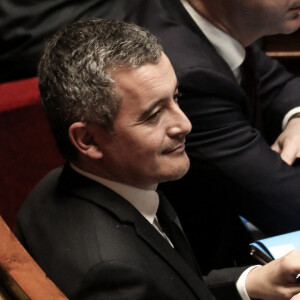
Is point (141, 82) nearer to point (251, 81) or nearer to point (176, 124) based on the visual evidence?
point (176, 124)

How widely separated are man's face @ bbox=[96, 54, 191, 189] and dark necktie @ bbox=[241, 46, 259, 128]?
592 millimetres

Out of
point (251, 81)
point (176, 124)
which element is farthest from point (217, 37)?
point (176, 124)

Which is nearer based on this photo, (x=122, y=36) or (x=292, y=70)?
(x=122, y=36)


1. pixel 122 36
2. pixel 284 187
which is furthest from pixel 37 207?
pixel 284 187

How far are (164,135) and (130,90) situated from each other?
0.11 metres

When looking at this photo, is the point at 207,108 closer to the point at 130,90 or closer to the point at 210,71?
the point at 210,71

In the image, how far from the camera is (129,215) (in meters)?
0.92

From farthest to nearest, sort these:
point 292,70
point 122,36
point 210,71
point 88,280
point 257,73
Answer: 1. point 292,70
2. point 257,73
3. point 210,71
4. point 122,36
5. point 88,280

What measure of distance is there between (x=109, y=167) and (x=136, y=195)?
0.09 meters

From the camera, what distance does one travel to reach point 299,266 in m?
0.97

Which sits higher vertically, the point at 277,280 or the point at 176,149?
the point at 176,149

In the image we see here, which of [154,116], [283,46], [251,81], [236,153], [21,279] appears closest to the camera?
[21,279]

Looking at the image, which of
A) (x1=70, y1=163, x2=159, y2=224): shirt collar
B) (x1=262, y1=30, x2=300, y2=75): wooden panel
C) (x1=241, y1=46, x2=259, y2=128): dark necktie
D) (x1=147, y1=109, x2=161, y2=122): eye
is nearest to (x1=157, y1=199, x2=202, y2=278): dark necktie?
(x1=70, y1=163, x2=159, y2=224): shirt collar

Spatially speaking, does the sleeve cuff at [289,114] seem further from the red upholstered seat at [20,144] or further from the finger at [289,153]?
the red upholstered seat at [20,144]
